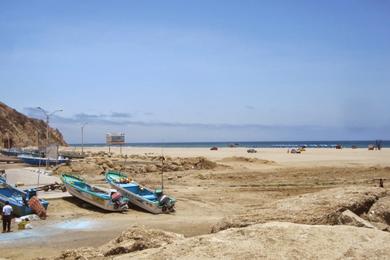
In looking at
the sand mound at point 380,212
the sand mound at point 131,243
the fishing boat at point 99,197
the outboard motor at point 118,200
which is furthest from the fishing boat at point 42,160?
the sand mound at point 380,212

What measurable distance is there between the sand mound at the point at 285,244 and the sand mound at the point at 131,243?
157 centimetres

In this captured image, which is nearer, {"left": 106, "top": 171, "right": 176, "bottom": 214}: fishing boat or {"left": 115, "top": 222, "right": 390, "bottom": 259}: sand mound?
{"left": 115, "top": 222, "right": 390, "bottom": 259}: sand mound

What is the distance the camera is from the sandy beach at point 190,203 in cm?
1573

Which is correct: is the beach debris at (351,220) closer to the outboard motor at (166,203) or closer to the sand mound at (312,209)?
the sand mound at (312,209)

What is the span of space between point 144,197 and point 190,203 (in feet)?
9.42

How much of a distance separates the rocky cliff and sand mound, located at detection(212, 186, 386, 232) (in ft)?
321

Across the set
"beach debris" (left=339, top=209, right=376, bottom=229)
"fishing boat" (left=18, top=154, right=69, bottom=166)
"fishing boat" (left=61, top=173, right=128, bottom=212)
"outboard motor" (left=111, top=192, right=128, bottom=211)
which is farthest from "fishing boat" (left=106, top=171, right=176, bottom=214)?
"fishing boat" (left=18, top=154, right=69, bottom=166)

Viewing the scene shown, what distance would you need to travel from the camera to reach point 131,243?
31.2 feet

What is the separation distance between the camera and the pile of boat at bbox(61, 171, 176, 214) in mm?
22031

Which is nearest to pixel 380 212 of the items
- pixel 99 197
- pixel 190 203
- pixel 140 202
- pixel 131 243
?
pixel 131 243

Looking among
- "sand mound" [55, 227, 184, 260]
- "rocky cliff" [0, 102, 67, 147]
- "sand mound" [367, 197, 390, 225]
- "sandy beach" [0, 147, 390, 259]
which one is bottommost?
"sandy beach" [0, 147, 390, 259]

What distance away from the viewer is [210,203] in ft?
82.0

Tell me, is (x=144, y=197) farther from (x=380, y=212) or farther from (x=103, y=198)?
(x=380, y=212)

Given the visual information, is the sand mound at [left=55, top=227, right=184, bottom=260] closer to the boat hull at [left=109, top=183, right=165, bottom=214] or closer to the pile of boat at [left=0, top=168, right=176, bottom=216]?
the pile of boat at [left=0, top=168, right=176, bottom=216]
